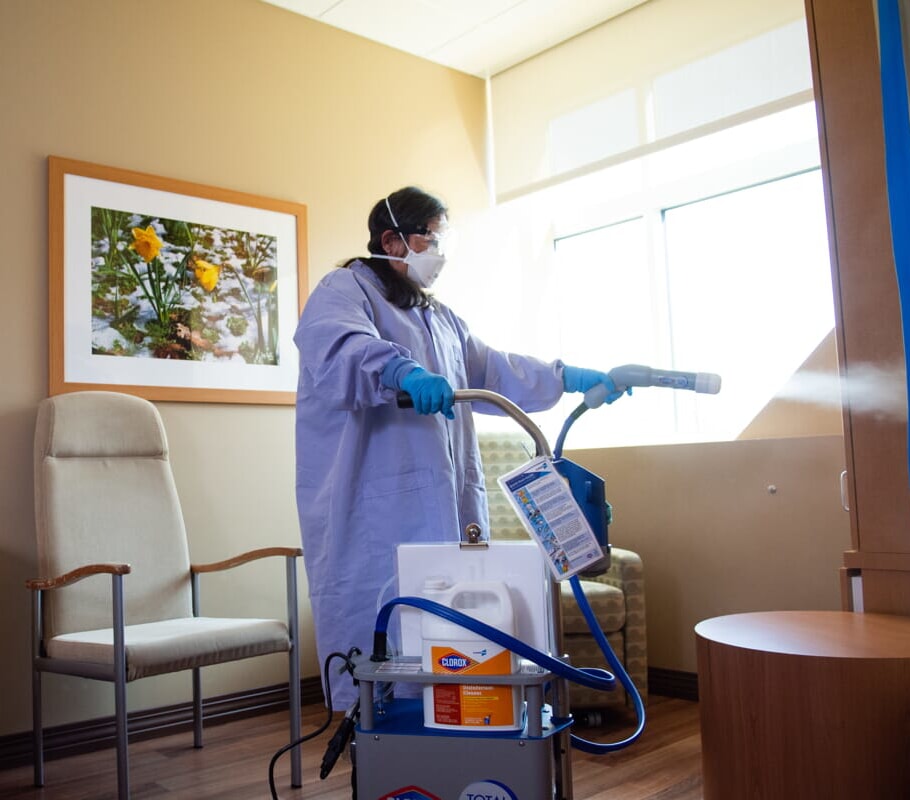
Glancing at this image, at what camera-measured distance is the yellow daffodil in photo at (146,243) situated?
303 centimetres

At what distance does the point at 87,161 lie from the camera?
9.66 feet

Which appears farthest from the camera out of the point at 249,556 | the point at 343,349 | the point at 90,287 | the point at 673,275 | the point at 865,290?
the point at 673,275

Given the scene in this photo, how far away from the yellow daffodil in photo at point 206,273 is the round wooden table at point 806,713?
7.04 ft

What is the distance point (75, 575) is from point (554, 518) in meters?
1.63

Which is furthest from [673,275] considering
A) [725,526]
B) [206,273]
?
[206,273]

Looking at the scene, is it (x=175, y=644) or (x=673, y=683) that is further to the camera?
(x=673, y=683)

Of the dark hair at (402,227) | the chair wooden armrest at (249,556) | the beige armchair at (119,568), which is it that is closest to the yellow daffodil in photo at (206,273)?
the beige armchair at (119,568)

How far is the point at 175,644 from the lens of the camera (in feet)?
7.61

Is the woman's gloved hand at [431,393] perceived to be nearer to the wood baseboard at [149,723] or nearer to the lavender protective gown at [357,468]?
the lavender protective gown at [357,468]

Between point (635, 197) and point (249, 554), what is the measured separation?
7.01ft

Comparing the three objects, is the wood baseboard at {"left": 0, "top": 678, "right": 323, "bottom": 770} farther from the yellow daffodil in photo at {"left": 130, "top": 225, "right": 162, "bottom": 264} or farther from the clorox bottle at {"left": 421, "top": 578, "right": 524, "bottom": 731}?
the clorox bottle at {"left": 421, "top": 578, "right": 524, "bottom": 731}

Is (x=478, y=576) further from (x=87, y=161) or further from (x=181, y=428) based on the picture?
(x=87, y=161)

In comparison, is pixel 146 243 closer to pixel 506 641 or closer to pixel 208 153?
pixel 208 153

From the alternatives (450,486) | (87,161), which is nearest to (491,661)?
(450,486)
